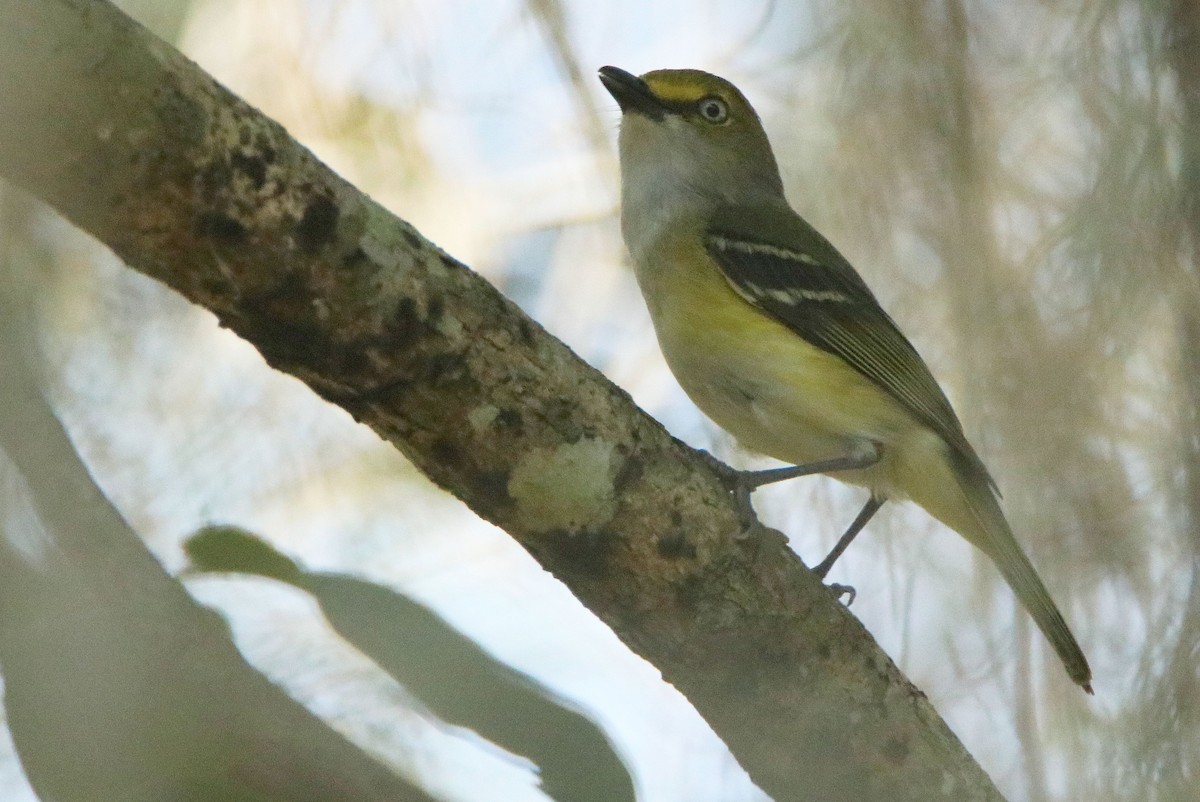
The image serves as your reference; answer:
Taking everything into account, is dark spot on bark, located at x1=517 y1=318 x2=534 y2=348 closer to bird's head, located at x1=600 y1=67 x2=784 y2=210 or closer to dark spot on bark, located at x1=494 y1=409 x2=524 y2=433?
dark spot on bark, located at x1=494 y1=409 x2=524 y2=433

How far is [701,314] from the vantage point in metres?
4.18

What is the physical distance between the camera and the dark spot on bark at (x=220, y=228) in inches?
87.3

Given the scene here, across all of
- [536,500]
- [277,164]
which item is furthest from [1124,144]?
[277,164]

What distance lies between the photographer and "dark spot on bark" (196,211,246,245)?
2.22 m

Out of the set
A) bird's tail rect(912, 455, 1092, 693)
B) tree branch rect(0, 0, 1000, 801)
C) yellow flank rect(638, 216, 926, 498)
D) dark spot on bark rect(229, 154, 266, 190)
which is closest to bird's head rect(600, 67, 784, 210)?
yellow flank rect(638, 216, 926, 498)

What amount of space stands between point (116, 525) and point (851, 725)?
1.87 metres

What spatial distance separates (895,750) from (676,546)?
91 centimetres

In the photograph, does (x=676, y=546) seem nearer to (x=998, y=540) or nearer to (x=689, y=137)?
(x=998, y=540)

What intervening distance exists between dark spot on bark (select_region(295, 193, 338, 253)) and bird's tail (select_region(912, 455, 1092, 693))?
2.60 m

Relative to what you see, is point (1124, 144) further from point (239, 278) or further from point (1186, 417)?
point (239, 278)

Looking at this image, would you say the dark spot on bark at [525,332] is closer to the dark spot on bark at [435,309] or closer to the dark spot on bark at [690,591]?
the dark spot on bark at [435,309]

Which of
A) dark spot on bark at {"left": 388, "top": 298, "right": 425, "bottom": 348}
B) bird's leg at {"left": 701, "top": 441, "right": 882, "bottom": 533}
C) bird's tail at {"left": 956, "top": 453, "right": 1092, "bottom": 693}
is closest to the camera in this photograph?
dark spot on bark at {"left": 388, "top": 298, "right": 425, "bottom": 348}

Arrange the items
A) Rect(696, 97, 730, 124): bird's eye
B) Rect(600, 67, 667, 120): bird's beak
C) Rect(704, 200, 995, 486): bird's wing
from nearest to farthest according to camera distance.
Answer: Rect(704, 200, 995, 486): bird's wing, Rect(600, 67, 667, 120): bird's beak, Rect(696, 97, 730, 124): bird's eye

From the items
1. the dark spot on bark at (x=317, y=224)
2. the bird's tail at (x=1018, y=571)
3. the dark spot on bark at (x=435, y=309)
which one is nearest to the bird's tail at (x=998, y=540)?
the bird's tail at (x=1018, y=571)
